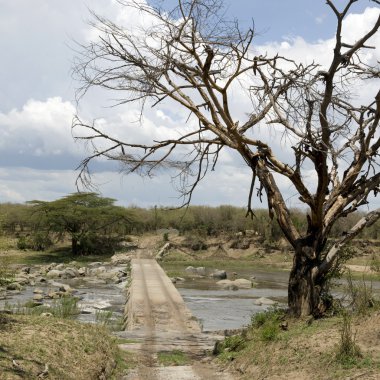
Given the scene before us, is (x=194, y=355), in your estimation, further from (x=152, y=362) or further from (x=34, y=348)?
(x=34, y=348)

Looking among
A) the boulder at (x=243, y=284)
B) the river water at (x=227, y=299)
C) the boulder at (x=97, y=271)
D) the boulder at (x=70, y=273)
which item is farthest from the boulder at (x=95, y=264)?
the boulder at (x=243, y=284)

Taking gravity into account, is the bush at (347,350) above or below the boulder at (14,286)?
above

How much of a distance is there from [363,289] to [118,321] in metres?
9.41

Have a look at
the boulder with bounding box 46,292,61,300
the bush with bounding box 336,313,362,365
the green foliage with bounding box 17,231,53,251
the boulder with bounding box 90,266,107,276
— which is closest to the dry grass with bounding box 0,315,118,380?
the bush with bounding box 336,313,362,365

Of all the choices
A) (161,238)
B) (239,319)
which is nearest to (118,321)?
(239,319)

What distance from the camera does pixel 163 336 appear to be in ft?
44.5

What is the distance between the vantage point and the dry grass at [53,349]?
7027 millimetres

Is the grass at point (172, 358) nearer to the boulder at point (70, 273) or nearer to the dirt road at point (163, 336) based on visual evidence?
the dirt road at point (163, 336)

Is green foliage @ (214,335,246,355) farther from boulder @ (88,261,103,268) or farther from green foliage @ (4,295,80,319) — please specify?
boulder @ (88,261,103,268)

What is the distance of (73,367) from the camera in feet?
25.8

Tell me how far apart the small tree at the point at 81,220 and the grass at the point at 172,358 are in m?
32.3

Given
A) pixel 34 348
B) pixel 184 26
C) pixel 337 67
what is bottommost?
pixel 34 348

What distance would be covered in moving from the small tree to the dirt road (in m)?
21.3

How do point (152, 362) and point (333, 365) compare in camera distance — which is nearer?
point (333, 365)
